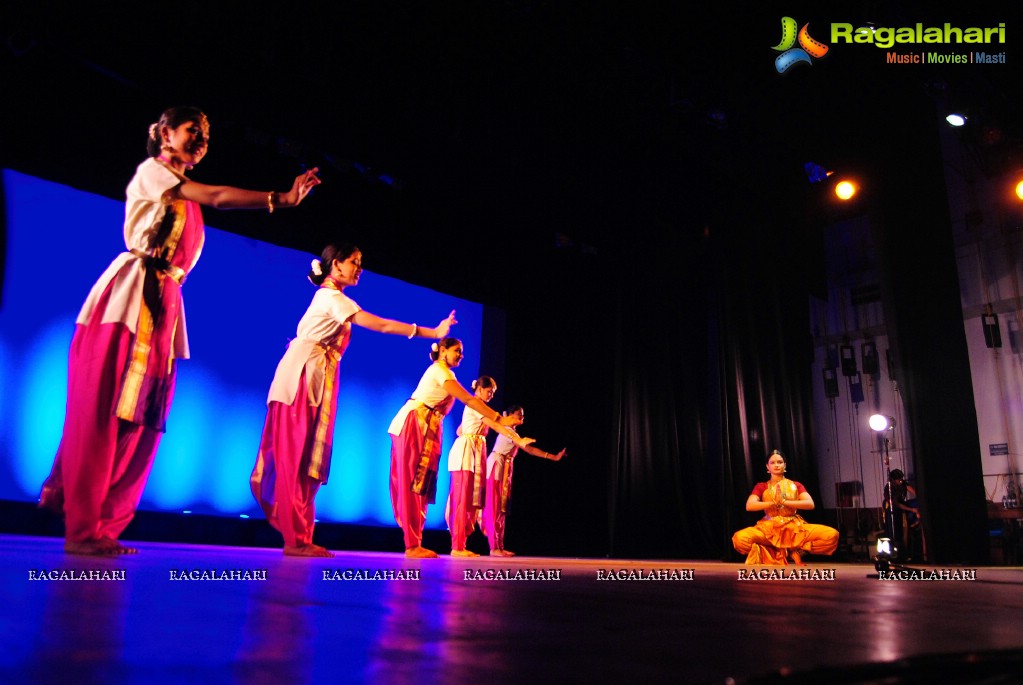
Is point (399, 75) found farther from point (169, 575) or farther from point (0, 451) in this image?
point (169, 575)

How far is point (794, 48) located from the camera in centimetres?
577

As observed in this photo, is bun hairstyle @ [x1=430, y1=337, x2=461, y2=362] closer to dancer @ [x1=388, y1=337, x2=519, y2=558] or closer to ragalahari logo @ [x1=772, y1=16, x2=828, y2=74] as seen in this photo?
dancer @ [x1=388, y1=337, x2=519, y2=558]

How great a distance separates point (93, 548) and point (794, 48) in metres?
5.69

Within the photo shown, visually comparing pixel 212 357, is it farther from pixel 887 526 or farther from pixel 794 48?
pixel 887 526

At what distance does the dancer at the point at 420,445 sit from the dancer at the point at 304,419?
1.08 meters

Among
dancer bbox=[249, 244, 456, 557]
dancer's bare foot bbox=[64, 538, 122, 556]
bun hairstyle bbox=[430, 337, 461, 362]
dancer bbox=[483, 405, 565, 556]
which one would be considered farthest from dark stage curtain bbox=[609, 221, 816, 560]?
dancer's bare foot bbox=[64, 538, 122, 556]

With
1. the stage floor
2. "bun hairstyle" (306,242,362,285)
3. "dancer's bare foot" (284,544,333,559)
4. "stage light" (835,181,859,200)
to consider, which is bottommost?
"dancer's bare foot" (284,544,333,559)

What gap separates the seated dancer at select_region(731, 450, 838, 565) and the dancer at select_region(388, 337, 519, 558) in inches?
119

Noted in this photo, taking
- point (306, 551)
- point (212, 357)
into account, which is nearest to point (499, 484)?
point (212, 357)

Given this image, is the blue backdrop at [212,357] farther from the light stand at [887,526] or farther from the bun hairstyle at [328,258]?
the light stand at [887,526]

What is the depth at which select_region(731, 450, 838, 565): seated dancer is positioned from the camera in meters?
6.34

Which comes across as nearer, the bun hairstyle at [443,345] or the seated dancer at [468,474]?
the bun hairstyle at [443,345]

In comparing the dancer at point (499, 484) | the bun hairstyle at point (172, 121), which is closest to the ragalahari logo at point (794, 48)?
the dancer at point (499, 484)

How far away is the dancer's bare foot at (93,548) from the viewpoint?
234cm
